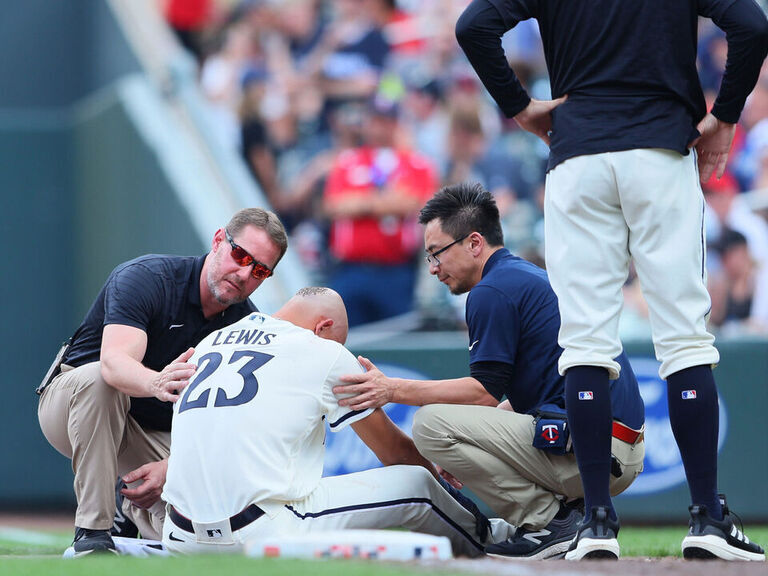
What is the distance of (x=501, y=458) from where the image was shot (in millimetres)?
4098

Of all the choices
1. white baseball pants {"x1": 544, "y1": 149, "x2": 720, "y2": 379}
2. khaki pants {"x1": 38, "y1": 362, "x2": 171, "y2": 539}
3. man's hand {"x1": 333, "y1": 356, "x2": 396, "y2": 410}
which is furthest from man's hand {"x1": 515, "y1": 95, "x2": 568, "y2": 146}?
khaki pants {"x1": 38, "y1": 362, "x2": 171, "y2": 539}

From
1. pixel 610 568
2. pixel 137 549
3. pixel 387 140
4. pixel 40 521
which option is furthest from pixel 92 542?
pixel 40 521

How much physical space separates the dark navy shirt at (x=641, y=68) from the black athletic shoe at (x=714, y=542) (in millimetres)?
1166

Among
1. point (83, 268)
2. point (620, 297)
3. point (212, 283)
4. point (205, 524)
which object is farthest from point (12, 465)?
point (620, 297)

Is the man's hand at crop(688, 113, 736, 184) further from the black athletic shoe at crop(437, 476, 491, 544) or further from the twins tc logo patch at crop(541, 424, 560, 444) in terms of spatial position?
the black athletic shoe at crop(437, 476, 491, 544)

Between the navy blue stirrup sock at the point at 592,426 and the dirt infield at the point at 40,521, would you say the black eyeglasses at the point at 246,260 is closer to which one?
the navy blue stirrup sock at the point at 592,426

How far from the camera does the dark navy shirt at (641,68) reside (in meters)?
3.49

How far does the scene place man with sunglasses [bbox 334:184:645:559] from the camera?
405 cm

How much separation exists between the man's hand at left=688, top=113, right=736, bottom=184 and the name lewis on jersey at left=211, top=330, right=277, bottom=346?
1.55 metres

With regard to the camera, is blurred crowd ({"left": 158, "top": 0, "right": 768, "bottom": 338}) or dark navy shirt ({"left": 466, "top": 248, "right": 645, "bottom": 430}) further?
blurred crowd ({"left": 158, "top": 0, "right": 768, "bottom": 338})

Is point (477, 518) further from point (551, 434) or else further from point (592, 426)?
point (592, 426)

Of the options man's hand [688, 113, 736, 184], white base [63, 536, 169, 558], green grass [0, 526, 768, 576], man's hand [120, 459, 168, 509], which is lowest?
white base [63, 536, 169, 558]

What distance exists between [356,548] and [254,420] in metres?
0.58

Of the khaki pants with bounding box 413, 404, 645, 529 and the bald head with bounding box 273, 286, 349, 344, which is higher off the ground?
the bald head with bounding box 273, 286, 349, 344
